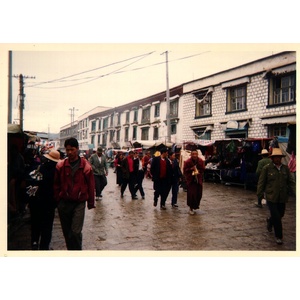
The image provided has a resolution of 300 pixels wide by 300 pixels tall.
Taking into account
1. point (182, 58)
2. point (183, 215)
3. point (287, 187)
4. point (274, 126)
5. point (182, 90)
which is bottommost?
point (183, 215)

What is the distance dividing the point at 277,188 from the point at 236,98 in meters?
10.2

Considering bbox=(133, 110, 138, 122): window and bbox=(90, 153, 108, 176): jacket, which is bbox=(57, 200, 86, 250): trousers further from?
bbox=(133, 110, 138, 122): window

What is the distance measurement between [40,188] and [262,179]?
373cm

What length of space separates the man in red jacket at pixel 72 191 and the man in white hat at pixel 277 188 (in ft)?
10.0

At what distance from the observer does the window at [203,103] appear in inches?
657

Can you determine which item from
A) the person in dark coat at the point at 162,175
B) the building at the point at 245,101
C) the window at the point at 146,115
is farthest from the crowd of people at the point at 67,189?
the window at the point at 146,115

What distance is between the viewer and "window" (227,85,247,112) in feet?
46.7

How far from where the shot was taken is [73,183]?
13.6 ft

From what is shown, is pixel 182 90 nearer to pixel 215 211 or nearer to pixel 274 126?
pixel 274 126

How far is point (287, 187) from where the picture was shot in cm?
520

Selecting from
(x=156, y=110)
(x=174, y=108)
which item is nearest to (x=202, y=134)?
(x=174, y=108)

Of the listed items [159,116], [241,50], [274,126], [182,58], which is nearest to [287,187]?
[241,50]

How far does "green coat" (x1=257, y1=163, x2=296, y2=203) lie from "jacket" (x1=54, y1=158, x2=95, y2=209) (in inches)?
120

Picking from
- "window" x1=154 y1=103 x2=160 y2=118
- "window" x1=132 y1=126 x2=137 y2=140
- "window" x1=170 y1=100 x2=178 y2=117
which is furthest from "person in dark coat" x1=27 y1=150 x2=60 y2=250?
"window" x1=132 y1=126 x2=137 y2=140
